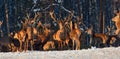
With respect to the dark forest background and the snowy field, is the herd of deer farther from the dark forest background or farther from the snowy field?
the dark forest background

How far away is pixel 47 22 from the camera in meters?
15.5

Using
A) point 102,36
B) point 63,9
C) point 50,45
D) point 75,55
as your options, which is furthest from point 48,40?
point 63,9

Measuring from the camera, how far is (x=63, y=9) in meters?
16.5

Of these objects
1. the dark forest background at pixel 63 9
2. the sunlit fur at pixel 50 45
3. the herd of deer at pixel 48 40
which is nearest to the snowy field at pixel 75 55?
the herd of deer at pixel 48 40

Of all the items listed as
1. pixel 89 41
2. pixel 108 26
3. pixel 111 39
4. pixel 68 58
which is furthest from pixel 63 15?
pixel 68 58

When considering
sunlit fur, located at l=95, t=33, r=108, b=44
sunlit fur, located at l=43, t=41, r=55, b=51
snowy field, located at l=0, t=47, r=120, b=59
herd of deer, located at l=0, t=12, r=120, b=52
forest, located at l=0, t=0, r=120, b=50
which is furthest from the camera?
forest, located at l=0, t=0, r=120, b=50

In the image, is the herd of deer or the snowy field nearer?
the snowy field

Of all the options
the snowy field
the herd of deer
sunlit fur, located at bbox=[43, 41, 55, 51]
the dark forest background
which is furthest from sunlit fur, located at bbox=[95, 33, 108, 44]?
the dark forest background

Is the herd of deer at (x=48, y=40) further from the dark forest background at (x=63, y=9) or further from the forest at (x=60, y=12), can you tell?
the dark forest background at (x=63, y=9)

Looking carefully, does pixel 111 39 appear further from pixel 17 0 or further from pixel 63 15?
pixel 17 0

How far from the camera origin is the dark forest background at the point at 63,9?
1597 centimetres

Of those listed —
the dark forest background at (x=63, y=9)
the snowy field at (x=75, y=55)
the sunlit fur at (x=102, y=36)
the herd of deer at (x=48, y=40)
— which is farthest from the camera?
the dark forest background at (x=63, y=9)

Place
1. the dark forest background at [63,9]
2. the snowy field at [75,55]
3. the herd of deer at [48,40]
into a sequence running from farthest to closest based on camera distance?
the dark forest background at [63,9], the herd of deer at [48,40], the snowy field at [75,55]

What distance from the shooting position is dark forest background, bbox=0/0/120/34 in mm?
15969
